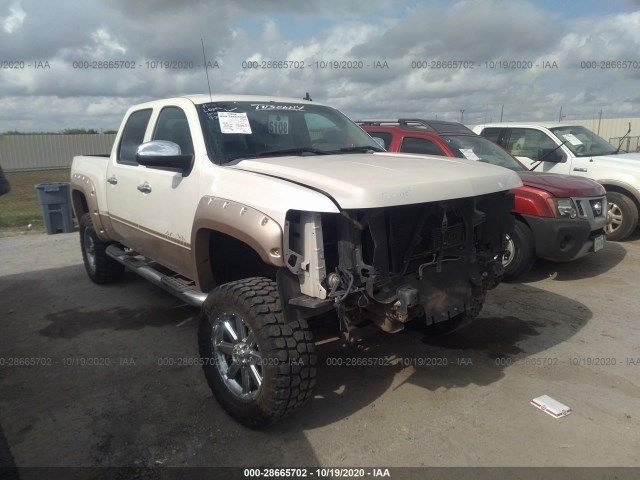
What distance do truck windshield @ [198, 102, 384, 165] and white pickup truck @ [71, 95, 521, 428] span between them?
0.01 metres

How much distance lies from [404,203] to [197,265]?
5.35 feet

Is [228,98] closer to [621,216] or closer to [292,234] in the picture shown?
[292,234]

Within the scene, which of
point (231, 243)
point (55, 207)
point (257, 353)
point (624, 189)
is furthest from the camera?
point (55, 207)

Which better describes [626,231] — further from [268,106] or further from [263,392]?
[263,392]

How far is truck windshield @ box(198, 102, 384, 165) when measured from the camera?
362 centimetres

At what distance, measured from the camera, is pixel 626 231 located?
25.9ft

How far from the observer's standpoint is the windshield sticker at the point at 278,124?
12.8 feet

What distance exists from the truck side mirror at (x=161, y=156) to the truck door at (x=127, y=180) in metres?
0.96

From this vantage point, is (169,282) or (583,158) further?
(583,158)

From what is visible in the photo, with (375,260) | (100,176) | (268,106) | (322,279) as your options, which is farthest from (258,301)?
(100,176)

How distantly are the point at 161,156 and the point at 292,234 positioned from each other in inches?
48.5

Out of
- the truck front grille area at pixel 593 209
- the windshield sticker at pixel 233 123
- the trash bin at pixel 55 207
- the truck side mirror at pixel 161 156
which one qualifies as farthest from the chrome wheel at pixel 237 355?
the trash bin at pixel 55 207

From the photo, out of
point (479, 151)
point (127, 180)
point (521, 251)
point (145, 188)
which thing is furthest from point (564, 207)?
point (127, 180)

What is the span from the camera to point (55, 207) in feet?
31.5
